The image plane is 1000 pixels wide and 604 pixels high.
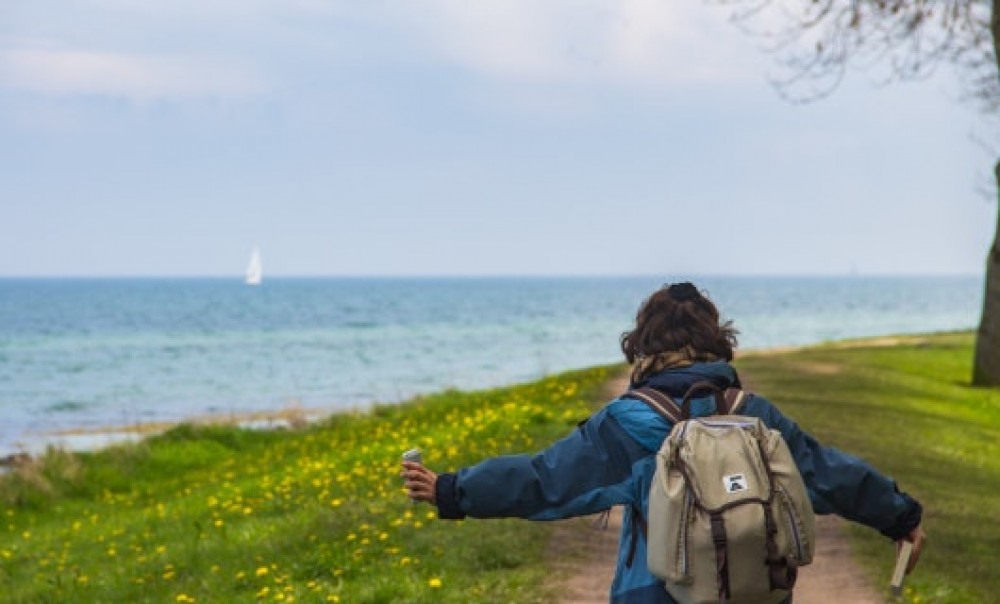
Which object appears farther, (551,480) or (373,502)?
(373,502)

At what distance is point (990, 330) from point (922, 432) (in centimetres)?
837

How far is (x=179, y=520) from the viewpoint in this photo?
14.5 m

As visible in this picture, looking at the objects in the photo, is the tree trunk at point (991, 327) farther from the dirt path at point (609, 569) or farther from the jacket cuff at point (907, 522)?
the jacket cuff at point (907, 522)

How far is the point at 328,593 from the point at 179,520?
5908 millimetres

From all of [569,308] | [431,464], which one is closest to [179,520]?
[431,464]

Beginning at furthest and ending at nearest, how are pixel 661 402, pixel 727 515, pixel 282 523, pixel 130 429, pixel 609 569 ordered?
pixel 130 429, pixel 282 523, pixel 609 569, pixel 661 402, pixel 727 515

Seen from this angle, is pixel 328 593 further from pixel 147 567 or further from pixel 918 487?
pixel 918 487

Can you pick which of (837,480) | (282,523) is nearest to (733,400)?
(837,480)

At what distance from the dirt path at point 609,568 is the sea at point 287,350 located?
199cm

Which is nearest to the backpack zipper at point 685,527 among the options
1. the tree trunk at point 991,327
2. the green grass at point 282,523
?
the green grass at point 282,523

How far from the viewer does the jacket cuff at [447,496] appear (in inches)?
180

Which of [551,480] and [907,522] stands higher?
[551,480]

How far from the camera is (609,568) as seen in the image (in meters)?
9.94

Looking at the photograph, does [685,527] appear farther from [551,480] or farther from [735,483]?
[551,480]
